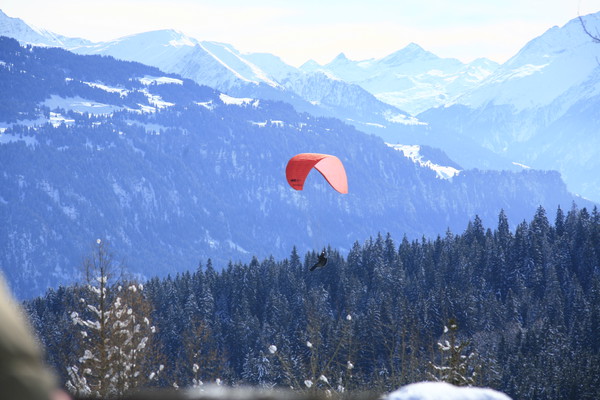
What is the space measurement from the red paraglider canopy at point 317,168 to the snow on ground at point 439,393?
25526mm

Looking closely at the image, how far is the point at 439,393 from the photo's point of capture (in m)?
5.78

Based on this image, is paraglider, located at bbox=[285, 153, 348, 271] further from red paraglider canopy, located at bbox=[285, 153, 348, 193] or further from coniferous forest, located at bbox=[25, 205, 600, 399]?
coniferous forest, located at bbox=[25, 205, 600, 399]

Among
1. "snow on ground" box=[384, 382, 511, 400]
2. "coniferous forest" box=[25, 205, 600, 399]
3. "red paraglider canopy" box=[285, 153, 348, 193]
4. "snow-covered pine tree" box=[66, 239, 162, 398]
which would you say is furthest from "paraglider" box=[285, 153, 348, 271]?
"coniferous forest" box=[25, 205, 600, 399]

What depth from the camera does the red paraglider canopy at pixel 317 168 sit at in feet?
104

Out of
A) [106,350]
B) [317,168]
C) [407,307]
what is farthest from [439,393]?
[407,307]

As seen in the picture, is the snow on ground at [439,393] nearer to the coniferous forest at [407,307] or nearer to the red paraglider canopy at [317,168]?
the red paraglider canopy at [317,168]

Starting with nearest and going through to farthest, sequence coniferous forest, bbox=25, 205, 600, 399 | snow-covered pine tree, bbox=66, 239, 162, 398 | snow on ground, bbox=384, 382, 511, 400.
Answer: snow on ground, bbox=384, 382, 511, 400, snow-covered pine tree, bbox=66, 239, 162, 398, coniferous forest, bbox=25, 205, 600, 399

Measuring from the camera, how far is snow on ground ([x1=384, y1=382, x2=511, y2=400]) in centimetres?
575

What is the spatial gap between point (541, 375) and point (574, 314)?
3707 centimetres

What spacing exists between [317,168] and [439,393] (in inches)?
1059

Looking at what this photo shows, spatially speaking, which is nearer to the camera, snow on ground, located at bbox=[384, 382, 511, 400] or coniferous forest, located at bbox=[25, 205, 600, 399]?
snow on ground, located at bbox=[384, 382, 511, 400]

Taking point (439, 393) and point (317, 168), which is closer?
point (439, 393)

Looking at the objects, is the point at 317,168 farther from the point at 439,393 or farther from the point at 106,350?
the point at 439,393

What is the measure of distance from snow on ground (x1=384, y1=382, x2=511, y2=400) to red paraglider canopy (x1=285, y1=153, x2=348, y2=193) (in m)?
25.5
